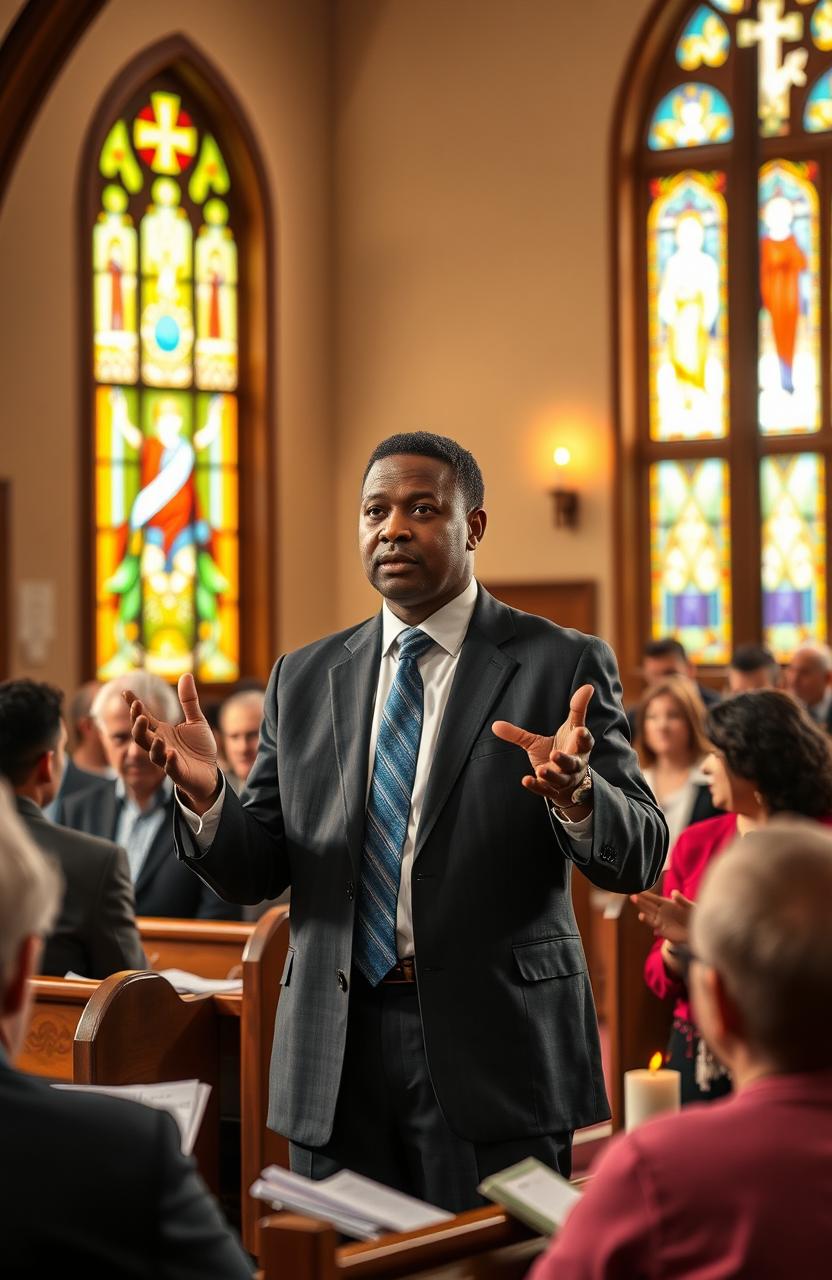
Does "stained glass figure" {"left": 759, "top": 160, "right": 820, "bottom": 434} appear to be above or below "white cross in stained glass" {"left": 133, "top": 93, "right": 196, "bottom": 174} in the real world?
below

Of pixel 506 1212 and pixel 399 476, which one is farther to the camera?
pixel 399 476

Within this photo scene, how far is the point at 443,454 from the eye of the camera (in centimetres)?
244

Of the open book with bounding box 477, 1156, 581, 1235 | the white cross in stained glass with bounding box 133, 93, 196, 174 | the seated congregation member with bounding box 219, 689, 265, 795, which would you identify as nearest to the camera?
the open book with bounding box 477, 1156, 581, 1235

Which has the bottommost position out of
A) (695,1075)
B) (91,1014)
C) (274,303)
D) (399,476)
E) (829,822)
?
(695,1075)

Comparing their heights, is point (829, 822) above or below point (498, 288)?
below

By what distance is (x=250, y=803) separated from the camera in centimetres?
249

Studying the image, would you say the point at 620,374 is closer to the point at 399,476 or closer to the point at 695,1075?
the point at 695,1075

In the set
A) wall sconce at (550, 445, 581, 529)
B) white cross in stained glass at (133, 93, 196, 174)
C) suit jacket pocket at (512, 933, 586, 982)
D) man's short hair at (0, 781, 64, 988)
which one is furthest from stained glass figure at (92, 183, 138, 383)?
man's short hair at (0, 781, 64, 988)

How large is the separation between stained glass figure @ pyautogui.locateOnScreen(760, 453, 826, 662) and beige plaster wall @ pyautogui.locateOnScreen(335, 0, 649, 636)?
3.03ft

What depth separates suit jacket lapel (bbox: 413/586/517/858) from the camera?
90.0 inches

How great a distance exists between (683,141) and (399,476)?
26.5 ft

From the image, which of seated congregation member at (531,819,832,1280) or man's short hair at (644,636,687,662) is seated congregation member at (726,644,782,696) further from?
seated congregation member at (531,819,832,1280)

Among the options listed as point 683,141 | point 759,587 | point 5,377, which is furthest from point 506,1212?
point 683,141

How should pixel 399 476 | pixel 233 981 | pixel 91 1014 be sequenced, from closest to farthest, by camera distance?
pixel 399 476
pixel 91 1014
pixel 233 981
